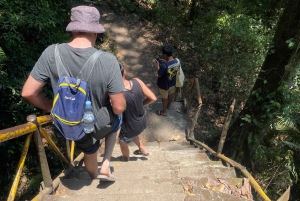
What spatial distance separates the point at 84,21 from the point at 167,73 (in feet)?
12.8

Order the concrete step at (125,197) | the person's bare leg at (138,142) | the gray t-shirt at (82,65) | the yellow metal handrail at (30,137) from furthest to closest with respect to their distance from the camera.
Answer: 1. the person's bare leg at (138,142)
2. the concrete step at (125,197)
3. the gray t-shirt at (82,65)
4. the yellow metal handrail at (30,137)

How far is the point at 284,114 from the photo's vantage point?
5086 mm

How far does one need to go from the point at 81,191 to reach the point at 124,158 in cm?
148

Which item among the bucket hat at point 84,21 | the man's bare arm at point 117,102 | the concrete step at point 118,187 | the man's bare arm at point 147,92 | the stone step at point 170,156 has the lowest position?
the stone step at point 170,156

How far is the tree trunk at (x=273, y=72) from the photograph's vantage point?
4.89 meters

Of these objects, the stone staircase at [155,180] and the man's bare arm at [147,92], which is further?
the man's bare arm at [147,92]

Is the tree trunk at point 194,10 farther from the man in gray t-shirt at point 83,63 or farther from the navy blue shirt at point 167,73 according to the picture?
the man in gray t-shirt at point 83,63

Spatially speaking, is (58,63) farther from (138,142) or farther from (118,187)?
(138,142)

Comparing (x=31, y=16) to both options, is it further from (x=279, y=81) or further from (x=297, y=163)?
(x=297, y=163)

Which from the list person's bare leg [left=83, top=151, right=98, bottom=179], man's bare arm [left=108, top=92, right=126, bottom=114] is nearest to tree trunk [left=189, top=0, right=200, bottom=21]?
person's bare leg [left=83, top=151, right=98, bottom=179]

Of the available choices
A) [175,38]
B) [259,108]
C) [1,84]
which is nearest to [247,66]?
[259,108]

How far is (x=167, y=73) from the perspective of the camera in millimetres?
6234

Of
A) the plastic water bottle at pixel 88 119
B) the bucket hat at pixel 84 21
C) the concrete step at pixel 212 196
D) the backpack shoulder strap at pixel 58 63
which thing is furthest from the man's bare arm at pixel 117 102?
the concrete step at pixel 212 196

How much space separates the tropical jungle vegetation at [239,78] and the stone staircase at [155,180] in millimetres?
1443
